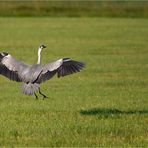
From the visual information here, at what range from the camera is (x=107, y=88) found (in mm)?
15125

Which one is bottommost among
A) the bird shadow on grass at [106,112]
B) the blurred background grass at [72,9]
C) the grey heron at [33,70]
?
the bird shadow on grass at [106,112]

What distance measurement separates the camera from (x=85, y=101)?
42.4ft

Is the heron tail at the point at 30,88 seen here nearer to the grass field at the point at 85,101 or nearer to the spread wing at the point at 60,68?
the spread wing at the point at 60,68

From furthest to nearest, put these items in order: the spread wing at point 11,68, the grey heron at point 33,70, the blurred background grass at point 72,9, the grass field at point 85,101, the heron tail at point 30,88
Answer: the blurred background grass at point 72,9, the spread wing at point 11,68, the grey heron at point 33,70, the heron tail at point 30,88, the grass field at point 85,101

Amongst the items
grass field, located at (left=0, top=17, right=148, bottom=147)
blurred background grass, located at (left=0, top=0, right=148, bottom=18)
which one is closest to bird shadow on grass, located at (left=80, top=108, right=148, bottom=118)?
grass field, located at (left=0, top=17, right=148, bottom=147)

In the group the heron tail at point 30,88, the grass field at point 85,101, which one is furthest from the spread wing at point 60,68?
the grass field at point 85,101

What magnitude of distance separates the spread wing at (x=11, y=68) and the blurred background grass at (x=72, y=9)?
37207 mm

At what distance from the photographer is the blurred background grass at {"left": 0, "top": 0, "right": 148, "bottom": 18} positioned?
49.2 metres

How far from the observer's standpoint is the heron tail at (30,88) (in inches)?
407

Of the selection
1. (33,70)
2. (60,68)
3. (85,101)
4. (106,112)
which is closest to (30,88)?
(33,70)

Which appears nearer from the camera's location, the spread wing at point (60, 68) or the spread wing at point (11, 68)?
the spread wing at point (60, 68)

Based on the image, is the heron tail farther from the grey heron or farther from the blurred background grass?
the blurred background grass

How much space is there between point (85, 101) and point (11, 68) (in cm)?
224

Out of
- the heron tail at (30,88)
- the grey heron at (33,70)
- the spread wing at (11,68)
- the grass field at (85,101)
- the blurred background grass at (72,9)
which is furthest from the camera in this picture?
the blurred background grass at (72,9)
